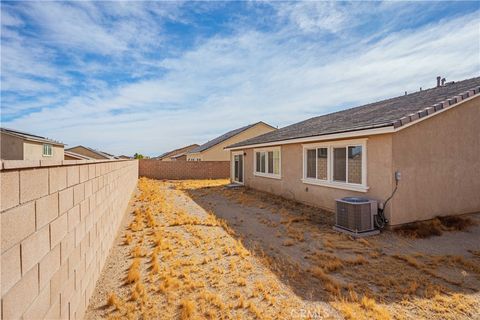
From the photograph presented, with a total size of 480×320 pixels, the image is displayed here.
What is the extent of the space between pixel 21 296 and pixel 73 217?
1.42m

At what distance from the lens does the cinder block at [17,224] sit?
1663 millimetres

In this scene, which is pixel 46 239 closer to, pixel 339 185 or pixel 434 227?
pixel 339 185

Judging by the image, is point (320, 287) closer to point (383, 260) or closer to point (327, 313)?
point (327, 313)

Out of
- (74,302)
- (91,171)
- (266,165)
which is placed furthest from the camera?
(266,165)

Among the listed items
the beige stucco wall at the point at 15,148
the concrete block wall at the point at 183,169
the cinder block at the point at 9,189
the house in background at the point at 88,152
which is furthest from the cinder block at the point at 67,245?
the house in background at the point at 88,152

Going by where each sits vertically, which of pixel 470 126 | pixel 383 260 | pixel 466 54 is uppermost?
pixel 466 54

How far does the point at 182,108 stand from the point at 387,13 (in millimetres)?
17250

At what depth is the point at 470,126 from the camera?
846cm

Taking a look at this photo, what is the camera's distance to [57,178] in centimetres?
263

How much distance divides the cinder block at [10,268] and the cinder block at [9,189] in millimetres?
293

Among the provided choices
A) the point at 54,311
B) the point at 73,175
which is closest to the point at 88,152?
the point at 73,175

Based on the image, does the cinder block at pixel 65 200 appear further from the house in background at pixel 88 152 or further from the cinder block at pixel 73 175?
the house in background at pixel 88 152

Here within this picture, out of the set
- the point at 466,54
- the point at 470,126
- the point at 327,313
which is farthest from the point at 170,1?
the point at 466,54

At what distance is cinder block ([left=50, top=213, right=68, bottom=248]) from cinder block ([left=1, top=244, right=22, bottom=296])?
25.4 inches
